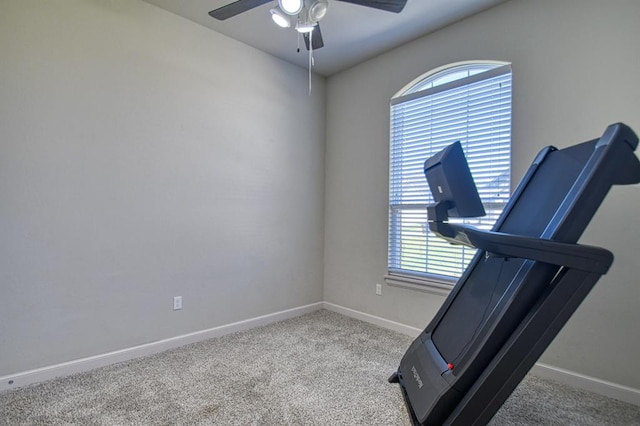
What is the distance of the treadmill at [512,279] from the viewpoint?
127cm

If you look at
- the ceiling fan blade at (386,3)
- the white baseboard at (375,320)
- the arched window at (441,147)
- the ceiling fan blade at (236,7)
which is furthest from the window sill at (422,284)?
the ceiling fan blade at (236,7)

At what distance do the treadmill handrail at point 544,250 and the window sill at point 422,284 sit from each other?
62.0 inches

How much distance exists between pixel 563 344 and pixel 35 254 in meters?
3.61

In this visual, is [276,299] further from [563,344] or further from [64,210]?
[563,344]

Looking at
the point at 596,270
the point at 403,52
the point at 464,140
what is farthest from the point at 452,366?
the point at 403,52

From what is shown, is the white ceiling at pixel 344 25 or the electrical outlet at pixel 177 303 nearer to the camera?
the white ceiling at pixel 344 25

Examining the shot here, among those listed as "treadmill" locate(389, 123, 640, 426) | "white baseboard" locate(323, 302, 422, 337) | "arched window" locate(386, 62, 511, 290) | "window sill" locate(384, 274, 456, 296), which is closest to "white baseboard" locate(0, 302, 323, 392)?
"white baseboard" locate(323, 302, 422, 337)

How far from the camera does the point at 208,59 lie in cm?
296

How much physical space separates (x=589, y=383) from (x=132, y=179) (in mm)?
3521

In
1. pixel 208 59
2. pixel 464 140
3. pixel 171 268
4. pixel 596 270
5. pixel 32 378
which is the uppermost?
pixel 208 59

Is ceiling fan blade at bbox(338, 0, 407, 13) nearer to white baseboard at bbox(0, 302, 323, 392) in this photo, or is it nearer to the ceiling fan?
the ceiling fan

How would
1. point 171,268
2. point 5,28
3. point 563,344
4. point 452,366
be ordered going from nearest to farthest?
point 452,366 → point 5,28 → point 563,344 → point 171,268

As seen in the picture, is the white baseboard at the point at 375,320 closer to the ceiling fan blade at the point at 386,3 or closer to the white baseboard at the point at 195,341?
the white baseboard at the point at 195,341

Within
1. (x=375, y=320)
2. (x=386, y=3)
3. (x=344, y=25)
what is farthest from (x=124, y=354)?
(x=344, y=25)
